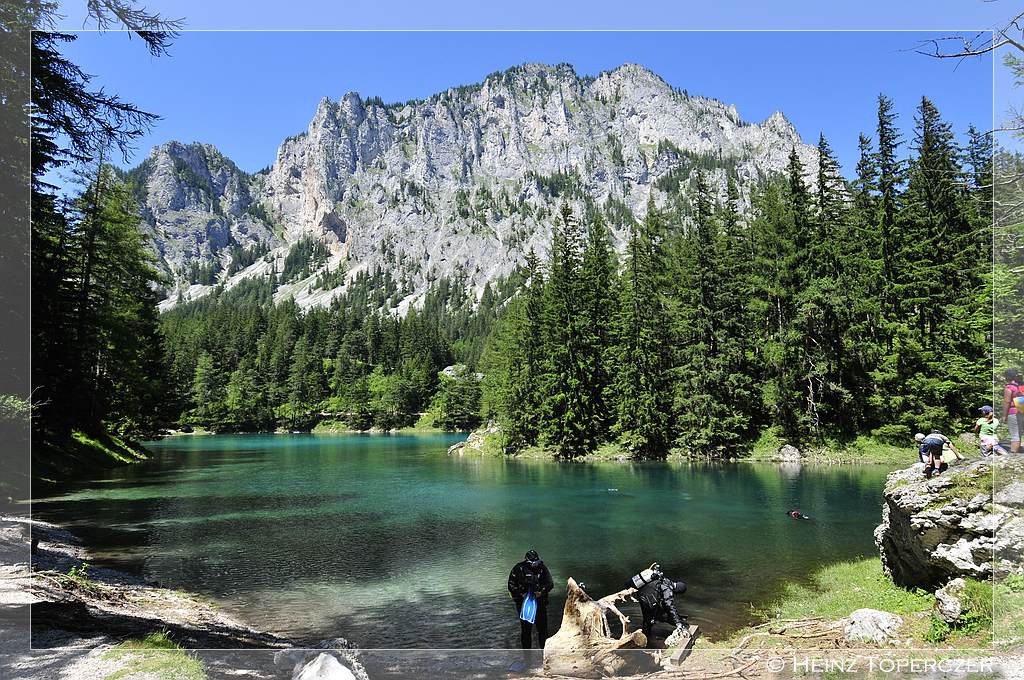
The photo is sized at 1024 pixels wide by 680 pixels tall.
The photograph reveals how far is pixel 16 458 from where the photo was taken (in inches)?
532

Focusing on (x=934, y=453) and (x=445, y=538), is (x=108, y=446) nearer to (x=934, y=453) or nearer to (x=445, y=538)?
(x=445, y=538)

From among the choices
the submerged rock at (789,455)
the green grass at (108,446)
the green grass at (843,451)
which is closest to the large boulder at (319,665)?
the green grass at (108,446)

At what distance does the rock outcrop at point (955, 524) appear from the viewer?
331 inches

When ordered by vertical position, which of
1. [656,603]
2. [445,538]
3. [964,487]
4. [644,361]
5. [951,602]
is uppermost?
[644,361]

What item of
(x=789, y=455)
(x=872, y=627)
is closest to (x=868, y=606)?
(x=872, y=627)

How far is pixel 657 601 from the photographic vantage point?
965 centimetres

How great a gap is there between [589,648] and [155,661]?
5933 mm

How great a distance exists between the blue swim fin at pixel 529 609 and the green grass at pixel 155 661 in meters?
4.82

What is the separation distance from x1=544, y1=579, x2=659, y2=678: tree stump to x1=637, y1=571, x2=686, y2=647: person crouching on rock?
1.06m

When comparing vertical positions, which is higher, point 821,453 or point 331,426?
point 821,453

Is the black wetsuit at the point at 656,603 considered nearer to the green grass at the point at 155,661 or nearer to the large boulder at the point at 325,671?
the large boulder at the point at 325,671

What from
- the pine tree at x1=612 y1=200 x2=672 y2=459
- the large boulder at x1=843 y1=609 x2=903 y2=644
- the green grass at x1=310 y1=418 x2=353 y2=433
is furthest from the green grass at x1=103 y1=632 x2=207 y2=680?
the green grass at x1=310 y1=418 x2=353 y2=433

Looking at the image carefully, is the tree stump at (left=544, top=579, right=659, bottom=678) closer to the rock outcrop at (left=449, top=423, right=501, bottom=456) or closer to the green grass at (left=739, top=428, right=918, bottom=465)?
the green grass at (left=739, top=428, right=918, bottom=465)

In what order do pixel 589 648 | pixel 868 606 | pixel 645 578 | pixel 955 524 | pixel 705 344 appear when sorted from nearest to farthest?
1. pixel 589 648
2. pixel 955 524
3. pixel 645 578
4. pixel 868 606
5. pixel 705 344
